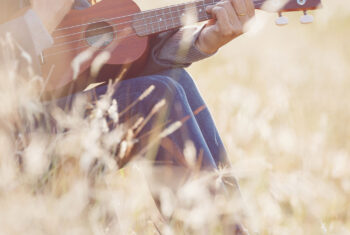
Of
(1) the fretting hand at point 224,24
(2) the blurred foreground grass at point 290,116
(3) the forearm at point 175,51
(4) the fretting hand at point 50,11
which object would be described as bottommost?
(2) the blurred foreground grass at point 290,116

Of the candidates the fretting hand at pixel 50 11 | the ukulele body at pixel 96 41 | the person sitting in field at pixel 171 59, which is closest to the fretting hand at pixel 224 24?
the person sitting in field at pixel 171 59

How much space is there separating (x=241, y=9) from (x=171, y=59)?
0.35 metres

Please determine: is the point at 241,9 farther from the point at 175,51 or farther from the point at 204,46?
the point at 175,51

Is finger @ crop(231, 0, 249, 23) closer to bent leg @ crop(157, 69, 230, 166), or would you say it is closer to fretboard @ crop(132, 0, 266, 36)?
fretboard @ crop(132, 0, 266, 36)

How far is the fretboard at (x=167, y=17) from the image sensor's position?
206 cm

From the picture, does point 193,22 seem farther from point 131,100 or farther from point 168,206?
point 168,206

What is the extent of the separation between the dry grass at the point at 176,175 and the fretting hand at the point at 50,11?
1.43 ft

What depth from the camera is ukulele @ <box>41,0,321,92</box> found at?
1957 mm

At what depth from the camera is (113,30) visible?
2059 mm

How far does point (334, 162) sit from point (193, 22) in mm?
978

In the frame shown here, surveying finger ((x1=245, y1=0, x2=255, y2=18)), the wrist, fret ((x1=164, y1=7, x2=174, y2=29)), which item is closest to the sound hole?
fret ((x1=164, y1=7, x2=174, y2=29))

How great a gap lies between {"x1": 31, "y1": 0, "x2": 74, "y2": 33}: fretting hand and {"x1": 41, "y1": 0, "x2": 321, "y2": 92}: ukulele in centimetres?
3

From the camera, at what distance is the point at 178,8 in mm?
2080

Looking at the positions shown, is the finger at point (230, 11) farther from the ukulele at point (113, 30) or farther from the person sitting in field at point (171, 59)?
the ukulele at point (113, 30)
